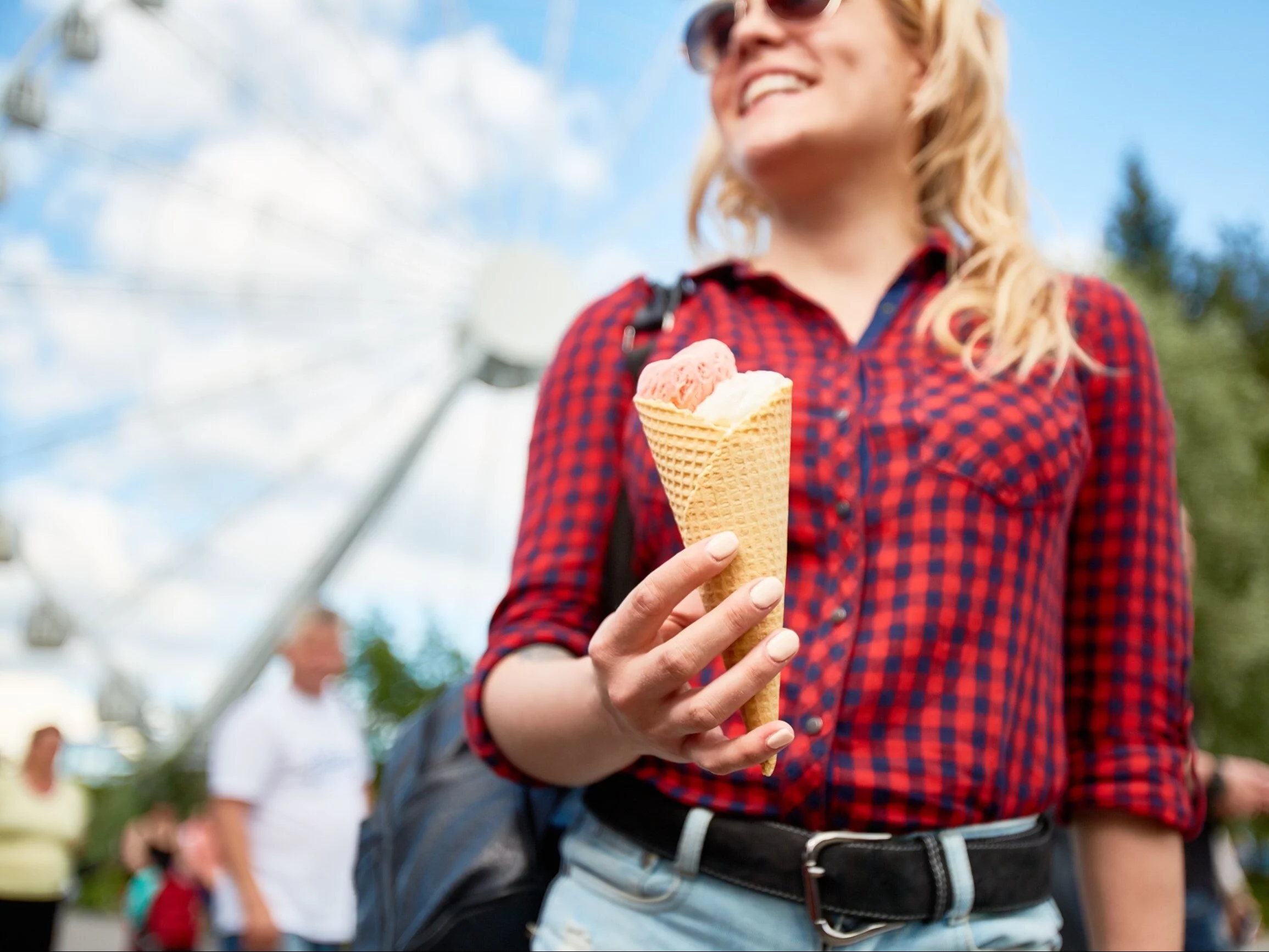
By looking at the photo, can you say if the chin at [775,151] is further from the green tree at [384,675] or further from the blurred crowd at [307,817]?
the green tree at [384,675]

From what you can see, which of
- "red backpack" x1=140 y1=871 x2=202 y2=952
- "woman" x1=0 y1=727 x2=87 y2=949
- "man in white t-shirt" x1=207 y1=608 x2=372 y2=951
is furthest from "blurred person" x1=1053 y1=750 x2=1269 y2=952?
"red backpack" x1=140 y1=871 x2=202 y2=952

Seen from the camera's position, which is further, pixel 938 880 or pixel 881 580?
pixel 881 580

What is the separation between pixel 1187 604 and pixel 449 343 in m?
13.1

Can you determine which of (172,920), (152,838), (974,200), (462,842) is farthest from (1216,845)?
(152,838)

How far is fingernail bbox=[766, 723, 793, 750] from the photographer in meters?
0.95

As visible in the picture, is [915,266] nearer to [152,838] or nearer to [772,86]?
[772,86]

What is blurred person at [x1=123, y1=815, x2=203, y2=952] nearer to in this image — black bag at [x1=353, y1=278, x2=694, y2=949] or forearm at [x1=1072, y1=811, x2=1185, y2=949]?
black bag at [x1=353, y1=278, x2=694, y2=949]

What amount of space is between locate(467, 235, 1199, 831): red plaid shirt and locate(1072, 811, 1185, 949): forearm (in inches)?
1.7

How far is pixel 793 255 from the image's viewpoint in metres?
1.69

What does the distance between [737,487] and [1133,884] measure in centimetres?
76

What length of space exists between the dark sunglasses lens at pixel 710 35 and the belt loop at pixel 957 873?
105cm

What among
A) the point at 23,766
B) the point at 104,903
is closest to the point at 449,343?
the point at 23,766

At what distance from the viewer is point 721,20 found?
5.71 feet

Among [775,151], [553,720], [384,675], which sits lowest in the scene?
[384,675]
